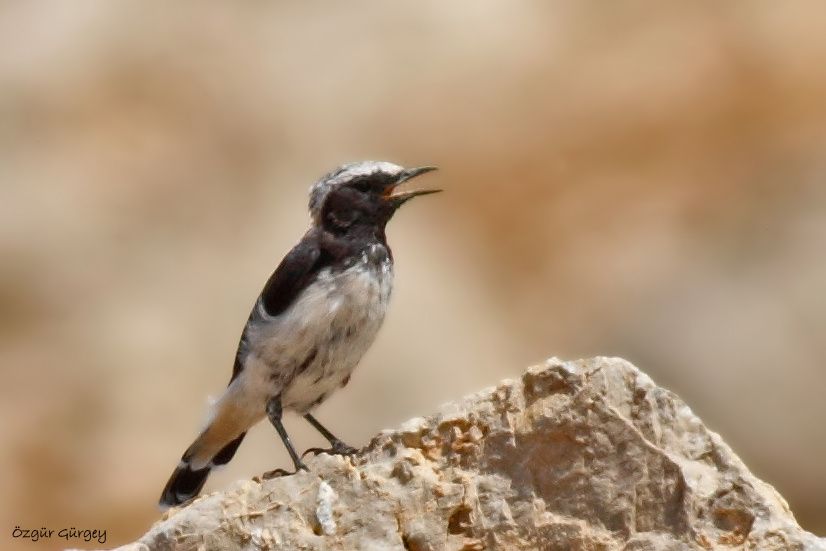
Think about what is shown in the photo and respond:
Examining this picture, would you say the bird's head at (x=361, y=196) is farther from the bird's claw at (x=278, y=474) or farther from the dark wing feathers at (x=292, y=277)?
the bird's claw at (x=278, y=474)

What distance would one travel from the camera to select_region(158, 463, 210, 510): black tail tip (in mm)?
9461

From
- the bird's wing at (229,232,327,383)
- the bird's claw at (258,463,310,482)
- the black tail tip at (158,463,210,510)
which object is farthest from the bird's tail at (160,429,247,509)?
the bird's claw at (258,463,310,482)

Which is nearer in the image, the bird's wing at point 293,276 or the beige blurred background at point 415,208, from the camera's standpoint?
the bird's wing at point 293,276

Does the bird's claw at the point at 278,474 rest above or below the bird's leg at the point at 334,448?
below

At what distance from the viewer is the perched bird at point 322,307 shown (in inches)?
336

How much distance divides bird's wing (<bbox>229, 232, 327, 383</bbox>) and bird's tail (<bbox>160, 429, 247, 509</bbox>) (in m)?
0.95

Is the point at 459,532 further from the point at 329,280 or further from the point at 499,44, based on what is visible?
the point at 499,44

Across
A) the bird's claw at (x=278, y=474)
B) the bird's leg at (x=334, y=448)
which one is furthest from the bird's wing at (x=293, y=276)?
the bird's claw at (x=278, y=474)

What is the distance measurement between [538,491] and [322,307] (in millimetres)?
2422

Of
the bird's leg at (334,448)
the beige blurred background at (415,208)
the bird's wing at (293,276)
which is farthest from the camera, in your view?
the beige blurred background at (415,208)

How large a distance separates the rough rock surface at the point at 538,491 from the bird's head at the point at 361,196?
2455 mm

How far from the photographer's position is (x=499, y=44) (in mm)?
18203

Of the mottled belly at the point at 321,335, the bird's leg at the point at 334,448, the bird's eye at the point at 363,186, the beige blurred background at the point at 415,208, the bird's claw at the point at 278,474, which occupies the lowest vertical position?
the bird's claw at the point at 278,474

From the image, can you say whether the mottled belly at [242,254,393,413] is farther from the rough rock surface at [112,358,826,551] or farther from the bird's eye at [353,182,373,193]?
the rough rock surface at [112,358,826,551]
